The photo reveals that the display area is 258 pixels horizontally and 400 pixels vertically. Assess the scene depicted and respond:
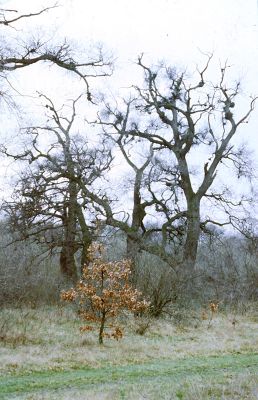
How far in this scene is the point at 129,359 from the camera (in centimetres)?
1469

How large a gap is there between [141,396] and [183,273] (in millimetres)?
16679

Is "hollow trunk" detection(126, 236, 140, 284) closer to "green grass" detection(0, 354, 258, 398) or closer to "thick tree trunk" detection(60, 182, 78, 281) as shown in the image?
"thick tree trunk" detection(60, 182, 78, 281)

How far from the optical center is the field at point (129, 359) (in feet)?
32.8

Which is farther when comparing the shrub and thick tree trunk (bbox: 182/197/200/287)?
thick tree trunk (bbox: 182/197/200/287)

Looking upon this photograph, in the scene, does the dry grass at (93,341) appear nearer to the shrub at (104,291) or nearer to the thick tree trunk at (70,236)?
the shrub at (104,291)

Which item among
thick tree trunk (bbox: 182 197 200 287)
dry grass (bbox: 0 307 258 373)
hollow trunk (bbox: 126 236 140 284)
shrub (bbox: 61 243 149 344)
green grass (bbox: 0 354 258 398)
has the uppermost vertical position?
thick tree trunk (bbox: 182 197 200 287)

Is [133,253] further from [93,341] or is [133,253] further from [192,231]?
[93,341]

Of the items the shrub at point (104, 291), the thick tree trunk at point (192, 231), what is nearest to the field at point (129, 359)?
the shrub at point (104, 291)

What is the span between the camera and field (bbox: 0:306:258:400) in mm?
10008

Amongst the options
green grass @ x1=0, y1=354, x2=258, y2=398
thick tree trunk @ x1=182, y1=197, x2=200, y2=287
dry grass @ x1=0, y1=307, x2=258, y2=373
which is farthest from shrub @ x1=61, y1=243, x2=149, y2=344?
thick tree trunk @ x1=182, y1=197, x2=200, y2=287

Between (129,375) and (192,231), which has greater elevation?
(192,231)

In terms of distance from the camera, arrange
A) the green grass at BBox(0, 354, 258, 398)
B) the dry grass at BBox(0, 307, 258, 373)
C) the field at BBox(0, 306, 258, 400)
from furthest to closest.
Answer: the dry grass at BBox(0, 307, 258, 373) < the green grass at BBox(0, 354, 258, 398) < the field at BBox(0, 306, 258, 400)

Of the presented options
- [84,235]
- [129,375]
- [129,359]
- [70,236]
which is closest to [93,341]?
[129,359]

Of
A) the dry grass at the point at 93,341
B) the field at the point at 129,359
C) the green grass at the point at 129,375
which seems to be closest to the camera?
the field at the point at 129,359
